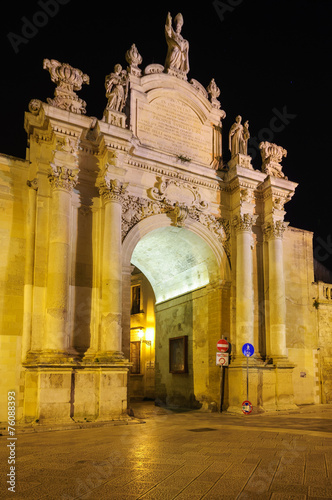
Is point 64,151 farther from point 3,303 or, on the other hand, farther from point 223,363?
point 223,363

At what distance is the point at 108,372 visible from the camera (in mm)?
13805

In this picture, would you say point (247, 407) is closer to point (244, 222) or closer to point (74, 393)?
point (74, 393)

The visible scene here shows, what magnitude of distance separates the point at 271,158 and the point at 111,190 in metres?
7.92

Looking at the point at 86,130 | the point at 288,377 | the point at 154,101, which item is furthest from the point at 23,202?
the point at 288,377

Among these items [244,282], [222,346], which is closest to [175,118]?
[244,282]

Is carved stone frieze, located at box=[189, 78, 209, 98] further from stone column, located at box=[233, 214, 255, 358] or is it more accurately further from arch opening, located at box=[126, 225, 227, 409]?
arch opening, located at box=[126, 225, 227, 409]

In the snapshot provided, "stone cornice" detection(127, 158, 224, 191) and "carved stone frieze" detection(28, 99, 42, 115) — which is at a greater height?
"carved stone frieze" detection(28, 99, 42, 115)

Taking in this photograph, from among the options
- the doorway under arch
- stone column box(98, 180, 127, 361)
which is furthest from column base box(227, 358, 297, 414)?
stone column box(98, 180, 127, 361)

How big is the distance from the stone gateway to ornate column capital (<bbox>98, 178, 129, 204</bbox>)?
3cm

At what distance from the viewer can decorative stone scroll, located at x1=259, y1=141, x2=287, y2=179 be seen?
1970 cm

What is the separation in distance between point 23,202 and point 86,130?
3.07 metres

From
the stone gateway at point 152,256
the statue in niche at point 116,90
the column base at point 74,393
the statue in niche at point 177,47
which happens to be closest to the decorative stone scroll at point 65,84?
the stone gateway at point 152,256

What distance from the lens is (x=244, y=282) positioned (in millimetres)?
17734

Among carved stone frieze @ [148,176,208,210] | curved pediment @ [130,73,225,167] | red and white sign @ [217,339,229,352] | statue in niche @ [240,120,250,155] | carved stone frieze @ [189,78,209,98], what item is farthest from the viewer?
statue in niche @ [240,120,250,155]
